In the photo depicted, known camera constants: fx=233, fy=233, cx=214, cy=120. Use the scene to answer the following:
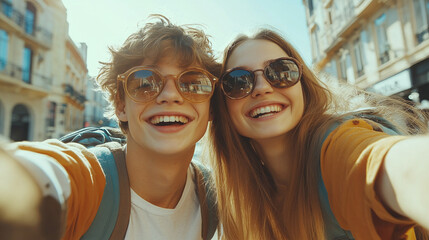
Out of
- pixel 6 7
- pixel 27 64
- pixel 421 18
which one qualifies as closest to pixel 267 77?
pixel 421 18

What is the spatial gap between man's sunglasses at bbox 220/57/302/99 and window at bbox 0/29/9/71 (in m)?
17.2

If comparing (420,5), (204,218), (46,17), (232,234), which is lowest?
(232,234)

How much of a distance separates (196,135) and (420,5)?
441 inches

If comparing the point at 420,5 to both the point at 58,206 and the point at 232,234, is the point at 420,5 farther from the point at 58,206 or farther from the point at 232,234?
A: the point at 58,206

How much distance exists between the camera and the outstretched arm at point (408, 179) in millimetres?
646

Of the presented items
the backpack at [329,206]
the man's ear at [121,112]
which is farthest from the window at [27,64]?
the backpack at [329,206]

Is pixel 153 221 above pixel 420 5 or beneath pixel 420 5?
beneath

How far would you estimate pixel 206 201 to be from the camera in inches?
80.4

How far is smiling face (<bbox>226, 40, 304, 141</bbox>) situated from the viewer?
5.90 ft

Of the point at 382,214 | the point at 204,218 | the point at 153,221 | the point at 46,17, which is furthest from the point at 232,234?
the point at 46,17

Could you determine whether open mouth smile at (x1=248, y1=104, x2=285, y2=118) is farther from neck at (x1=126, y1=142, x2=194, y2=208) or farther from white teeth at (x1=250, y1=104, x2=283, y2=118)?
neck at (x1=126, y1=142, x2=194, y2=208)

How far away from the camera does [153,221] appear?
5.57 ft

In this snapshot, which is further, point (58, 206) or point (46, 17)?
point (46, 17)

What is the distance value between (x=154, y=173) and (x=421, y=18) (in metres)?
11.4
